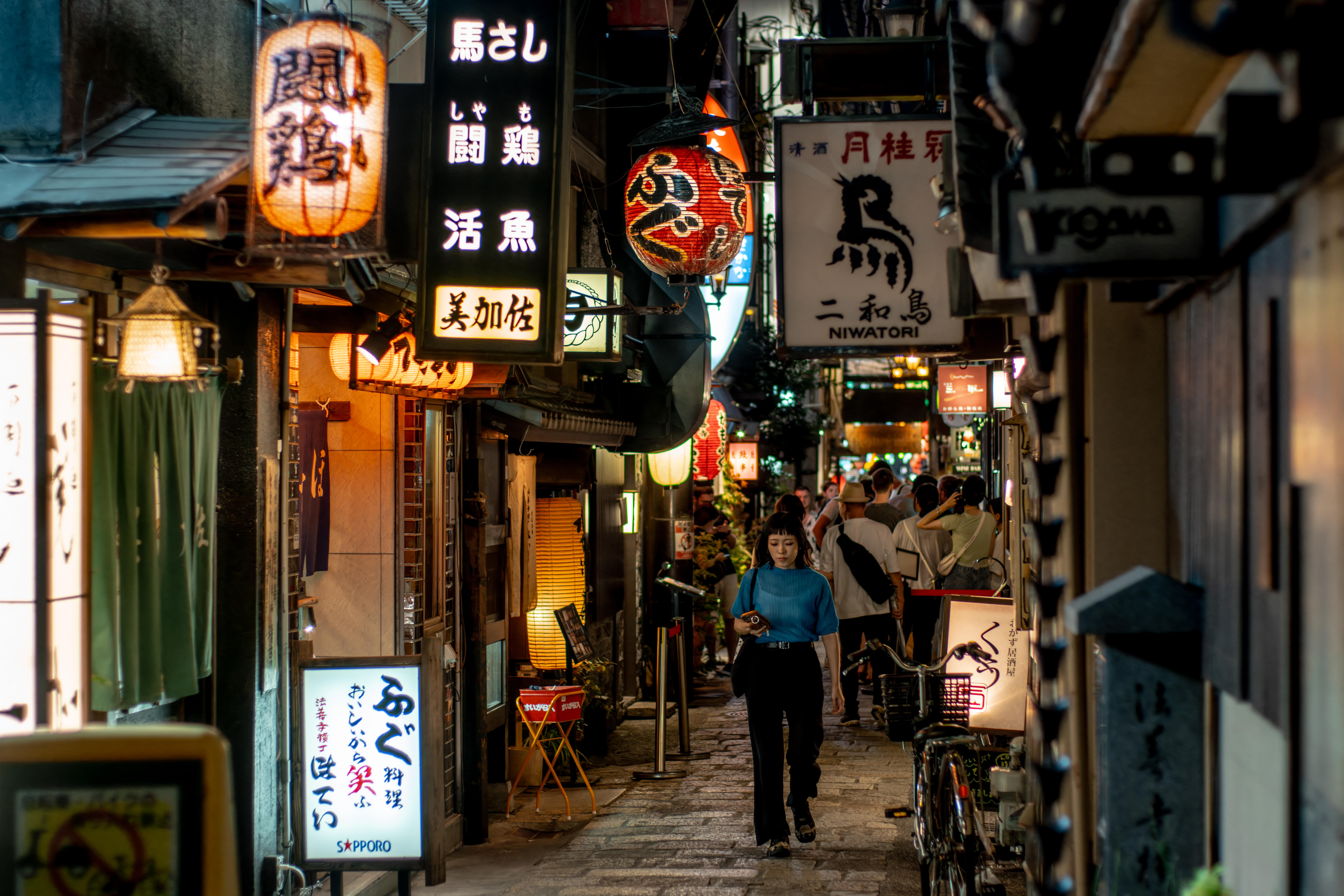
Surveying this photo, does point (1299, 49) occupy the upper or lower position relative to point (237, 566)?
upper

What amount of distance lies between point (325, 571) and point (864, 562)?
7093 millimetres

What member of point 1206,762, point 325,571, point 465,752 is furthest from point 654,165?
point 1206,762

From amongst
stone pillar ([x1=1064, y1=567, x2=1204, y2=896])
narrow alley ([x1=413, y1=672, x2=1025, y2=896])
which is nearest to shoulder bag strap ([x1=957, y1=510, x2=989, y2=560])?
narrow alley ([x1=413, y1=672, x2=1025, y2=896])

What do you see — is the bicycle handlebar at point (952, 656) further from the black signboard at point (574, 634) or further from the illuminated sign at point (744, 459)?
the illuminated sign at point (744, 459)

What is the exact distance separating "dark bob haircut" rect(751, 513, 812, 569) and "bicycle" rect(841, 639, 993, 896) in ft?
3.71

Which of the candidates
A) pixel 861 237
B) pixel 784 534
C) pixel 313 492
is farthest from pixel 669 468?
pixel 861 237

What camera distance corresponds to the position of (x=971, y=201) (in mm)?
5852

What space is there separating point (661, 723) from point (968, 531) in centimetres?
475

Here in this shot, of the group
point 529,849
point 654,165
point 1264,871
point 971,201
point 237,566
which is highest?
point 654,165

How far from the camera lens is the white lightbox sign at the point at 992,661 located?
9.03 metres

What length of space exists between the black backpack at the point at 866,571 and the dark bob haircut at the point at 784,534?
4.28m

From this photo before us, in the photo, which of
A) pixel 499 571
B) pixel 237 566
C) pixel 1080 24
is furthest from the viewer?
pixel 499 571

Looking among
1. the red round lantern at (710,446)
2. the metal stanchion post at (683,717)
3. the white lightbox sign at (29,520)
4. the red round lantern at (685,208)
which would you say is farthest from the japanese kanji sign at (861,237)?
the red round lantern at (710,446)

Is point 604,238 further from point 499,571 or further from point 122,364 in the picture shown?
point 122,364
